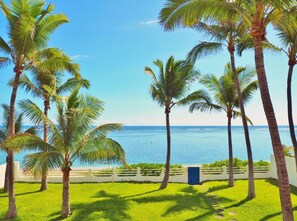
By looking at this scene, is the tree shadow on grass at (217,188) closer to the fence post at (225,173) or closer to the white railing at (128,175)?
the white railing at (128,175)

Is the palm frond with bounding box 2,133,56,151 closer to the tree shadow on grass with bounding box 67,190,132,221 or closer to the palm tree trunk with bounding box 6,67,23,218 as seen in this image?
the palm tree trunk with bounding box 6,67,23,218

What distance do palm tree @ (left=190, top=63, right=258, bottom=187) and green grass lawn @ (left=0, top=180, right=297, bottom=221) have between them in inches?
104

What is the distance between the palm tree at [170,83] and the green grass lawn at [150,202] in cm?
207

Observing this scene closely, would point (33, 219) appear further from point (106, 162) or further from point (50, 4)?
point (50, 4)

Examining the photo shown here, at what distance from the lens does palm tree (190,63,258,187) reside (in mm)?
14719

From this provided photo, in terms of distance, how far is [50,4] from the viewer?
10602 mm

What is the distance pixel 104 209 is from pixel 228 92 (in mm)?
8737

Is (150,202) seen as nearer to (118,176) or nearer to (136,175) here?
(136,175)

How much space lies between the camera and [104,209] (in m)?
10.4

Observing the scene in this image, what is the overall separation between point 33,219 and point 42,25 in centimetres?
659

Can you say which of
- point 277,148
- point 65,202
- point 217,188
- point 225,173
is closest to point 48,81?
point 65,202

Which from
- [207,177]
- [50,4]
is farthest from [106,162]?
[207,177]

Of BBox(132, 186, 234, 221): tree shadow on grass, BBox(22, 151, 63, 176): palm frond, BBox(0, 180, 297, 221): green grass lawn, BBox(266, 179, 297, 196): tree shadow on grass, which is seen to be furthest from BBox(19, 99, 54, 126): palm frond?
BBox(266, 179, 297, 196): tree shadow on grass

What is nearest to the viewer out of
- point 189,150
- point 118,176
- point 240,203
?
point 240,203
